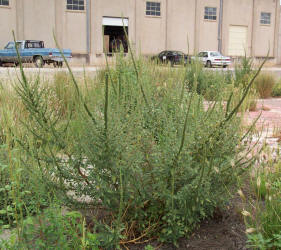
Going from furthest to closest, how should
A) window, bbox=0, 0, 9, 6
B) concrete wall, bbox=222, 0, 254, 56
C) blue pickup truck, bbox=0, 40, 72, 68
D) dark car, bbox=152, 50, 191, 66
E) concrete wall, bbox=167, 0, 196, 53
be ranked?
concrete wall, bbox=222, 0, 254, 56 < concrete wall, bbox=167, 0, 196, 53 < window, bbox=0, 0, 9, 6 < blue pickup truck, bbox=0, 40, 72, 68 < dark car, bbox=152, 50, 191, 66

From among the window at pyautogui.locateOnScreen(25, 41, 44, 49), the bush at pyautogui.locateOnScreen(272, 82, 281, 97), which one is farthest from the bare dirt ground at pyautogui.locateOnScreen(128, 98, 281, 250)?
the window at pyautogui.locateOnScreen(25, 41, 44, 49)

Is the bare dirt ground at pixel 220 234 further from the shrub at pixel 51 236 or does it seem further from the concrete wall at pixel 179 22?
the concrete wall at pixel 179 22

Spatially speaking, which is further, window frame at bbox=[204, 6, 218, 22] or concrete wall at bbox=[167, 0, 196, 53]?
window frame at bbox=[204, 6, 218, 22]

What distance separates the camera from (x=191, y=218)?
2.05 m

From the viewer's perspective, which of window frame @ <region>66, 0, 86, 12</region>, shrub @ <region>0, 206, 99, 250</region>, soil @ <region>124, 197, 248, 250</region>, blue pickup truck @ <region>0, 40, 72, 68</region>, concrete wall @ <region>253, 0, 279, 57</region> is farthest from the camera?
concrete wall @ <region>253, 0, 279, 57</region>

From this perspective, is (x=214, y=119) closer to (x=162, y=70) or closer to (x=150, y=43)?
(x=162, y=70)

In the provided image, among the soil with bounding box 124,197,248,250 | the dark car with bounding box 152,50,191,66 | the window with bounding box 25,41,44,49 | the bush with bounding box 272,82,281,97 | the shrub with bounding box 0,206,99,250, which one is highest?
the window with bounding box 25,41,44,49

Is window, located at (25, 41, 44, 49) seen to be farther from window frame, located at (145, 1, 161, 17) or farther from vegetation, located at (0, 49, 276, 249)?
vegetation, located at (0, 49, 276, 249)

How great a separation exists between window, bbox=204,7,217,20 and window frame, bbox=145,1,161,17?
176 inches

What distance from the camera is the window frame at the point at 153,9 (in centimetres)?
3109

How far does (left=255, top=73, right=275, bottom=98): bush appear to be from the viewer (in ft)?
32.5

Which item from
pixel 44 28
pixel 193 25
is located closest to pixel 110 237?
pixel 44 28

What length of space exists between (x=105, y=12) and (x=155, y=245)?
29172mm

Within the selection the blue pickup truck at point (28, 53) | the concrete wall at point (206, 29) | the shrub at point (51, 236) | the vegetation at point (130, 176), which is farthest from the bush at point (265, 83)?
the concrete wall at point (206, 29)
